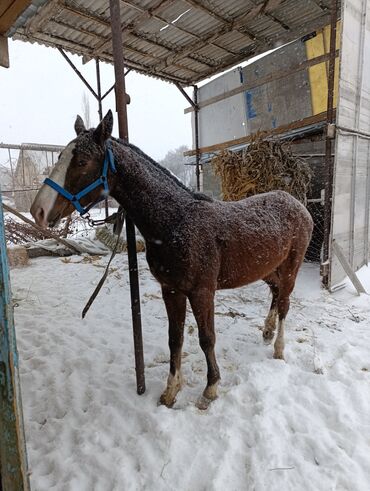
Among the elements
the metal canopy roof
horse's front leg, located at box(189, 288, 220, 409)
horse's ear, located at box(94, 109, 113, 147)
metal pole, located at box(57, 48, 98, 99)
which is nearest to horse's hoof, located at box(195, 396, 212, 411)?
horse's front leg, located at box(189, 288, 220, 409)

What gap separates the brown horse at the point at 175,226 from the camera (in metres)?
1.91

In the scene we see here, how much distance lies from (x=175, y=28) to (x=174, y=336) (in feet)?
17.9

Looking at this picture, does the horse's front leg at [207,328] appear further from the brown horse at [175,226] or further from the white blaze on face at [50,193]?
the white blaze on face at [50,193]

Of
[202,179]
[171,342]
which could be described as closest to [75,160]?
[171,342]

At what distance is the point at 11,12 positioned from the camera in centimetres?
283

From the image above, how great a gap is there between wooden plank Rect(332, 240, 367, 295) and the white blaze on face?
422cm

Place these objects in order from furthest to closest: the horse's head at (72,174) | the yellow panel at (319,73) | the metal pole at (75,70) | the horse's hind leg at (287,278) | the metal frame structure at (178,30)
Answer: the yellow panel at (319,73) < the metal pole at (75,70) < the metal frame structure at (178,30) < the horse's hind leg at (287,278) < the horse's head at (72,174)

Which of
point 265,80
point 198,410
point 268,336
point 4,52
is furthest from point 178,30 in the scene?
point 198,410

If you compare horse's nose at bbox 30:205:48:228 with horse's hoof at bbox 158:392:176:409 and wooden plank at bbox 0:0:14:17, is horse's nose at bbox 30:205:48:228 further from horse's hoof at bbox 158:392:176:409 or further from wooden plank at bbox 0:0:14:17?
wooden plank at bbox 0:0:14:17

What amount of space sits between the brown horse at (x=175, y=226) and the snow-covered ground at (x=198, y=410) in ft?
1.12

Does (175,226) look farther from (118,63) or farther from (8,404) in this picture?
(8,404)

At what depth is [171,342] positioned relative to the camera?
2.44 metres

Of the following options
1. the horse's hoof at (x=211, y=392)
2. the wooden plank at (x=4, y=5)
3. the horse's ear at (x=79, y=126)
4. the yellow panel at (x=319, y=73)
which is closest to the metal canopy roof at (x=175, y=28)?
the yellow panel at (x=319, y=73)

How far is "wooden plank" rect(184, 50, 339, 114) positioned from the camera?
585 centimetres
